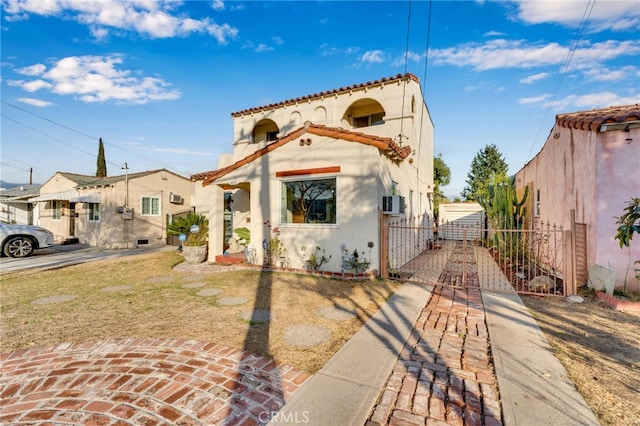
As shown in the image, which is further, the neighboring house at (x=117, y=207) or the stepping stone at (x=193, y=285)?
the neighboring house at (x=117, y=207)

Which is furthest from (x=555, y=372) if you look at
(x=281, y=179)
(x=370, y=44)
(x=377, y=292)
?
(x=370, y=44)

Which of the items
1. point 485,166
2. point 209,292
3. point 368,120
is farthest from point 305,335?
point 485,166

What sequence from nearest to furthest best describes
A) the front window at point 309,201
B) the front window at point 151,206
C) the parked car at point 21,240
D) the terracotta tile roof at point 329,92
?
the front window at point 309,201
the terracotta tile roof at point 329,92
the parked car at point 21,240
the front window at point 151,206

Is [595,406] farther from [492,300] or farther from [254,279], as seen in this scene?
[254,279]

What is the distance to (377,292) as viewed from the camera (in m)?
6.53

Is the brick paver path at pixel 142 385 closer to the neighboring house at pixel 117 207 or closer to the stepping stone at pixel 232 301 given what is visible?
the stepping stone at pixel 232 301

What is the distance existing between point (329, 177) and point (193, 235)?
591 cm

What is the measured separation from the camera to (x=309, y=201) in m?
8.95

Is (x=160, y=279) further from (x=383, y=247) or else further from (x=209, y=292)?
(x=383, y=247)

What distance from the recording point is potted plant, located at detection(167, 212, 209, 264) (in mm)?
10375

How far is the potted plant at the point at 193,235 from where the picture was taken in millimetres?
10375

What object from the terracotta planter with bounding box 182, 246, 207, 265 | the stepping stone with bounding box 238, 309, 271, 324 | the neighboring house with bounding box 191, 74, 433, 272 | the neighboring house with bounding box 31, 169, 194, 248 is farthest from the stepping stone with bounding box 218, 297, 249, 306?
the neighboring house with bounding box 31, 169, 194, 248

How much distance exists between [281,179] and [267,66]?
7.25 meters

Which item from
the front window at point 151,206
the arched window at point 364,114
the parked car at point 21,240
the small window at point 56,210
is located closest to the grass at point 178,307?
the parked car at point 21,240
